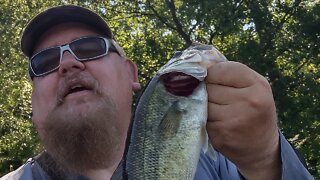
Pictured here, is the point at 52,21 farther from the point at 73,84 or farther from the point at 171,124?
the point at 171,124

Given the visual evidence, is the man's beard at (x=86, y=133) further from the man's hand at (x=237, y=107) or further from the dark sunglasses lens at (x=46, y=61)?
the man's hand at (x=237, y=107)

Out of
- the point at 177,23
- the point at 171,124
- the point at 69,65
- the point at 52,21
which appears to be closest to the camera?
the point at 171,124

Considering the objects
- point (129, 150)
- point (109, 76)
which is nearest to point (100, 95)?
point (109, 76)

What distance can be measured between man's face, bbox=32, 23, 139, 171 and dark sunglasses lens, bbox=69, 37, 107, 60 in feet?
0.16

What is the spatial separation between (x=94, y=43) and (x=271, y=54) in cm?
1455

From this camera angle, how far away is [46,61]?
3.41m

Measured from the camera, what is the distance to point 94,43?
11.6 feet

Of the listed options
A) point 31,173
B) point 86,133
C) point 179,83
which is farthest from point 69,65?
point 179,83

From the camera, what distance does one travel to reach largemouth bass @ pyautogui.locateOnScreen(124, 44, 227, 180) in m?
1.99

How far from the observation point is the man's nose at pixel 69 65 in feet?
10.6

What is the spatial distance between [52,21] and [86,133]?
764mm

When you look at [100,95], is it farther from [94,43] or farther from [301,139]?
[301,139]

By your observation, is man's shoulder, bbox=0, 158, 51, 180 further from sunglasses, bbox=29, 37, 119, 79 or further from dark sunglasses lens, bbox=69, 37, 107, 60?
dark sunglasses lens, bbox=69, 37, 107, 60

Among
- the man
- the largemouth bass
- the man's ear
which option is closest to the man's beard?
the man
